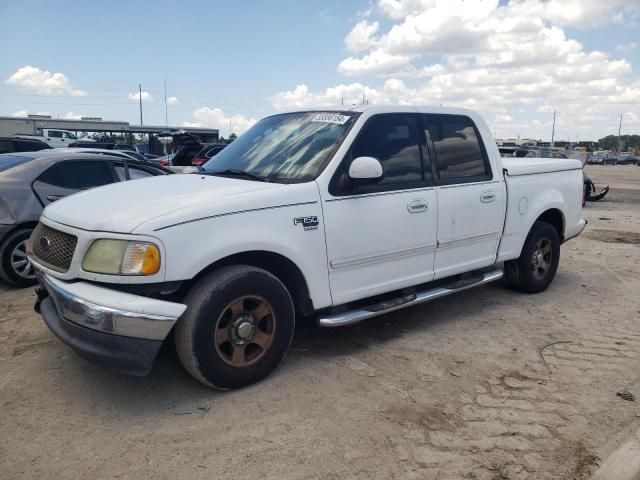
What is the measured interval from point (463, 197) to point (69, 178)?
457cm

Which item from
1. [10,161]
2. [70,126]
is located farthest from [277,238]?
[70,126]

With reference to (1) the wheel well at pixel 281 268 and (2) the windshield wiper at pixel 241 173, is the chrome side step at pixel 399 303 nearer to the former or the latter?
(1) the wheel well at pixel 281 268

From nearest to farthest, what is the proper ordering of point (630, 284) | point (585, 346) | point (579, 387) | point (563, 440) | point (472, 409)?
point (563, 440) → point (472, 409) → point (579, 387) → point (585, 346) → point (630, 284)

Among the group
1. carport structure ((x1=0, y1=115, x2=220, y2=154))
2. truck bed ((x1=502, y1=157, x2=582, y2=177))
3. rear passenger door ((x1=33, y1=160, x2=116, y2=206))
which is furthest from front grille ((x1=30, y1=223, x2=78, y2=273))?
carport structure ((x1=0, y1=115, x2=220, y2=154))

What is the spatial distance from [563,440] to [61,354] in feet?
11.5

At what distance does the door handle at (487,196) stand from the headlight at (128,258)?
3.03m

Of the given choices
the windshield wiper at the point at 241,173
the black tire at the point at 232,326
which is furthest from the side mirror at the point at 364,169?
→ the black tire at the point at 232,326

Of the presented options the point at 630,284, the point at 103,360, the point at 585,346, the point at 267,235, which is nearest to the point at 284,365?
the point at 267,235

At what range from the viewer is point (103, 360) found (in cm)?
306

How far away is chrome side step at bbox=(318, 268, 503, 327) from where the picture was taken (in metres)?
3.87

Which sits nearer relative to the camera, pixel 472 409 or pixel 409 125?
pixel 472 409

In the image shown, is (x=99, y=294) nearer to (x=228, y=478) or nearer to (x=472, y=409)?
(x=228, y=478)

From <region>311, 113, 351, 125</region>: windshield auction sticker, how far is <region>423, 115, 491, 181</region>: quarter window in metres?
0.83

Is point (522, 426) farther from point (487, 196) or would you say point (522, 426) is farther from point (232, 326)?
point (487, 196)
